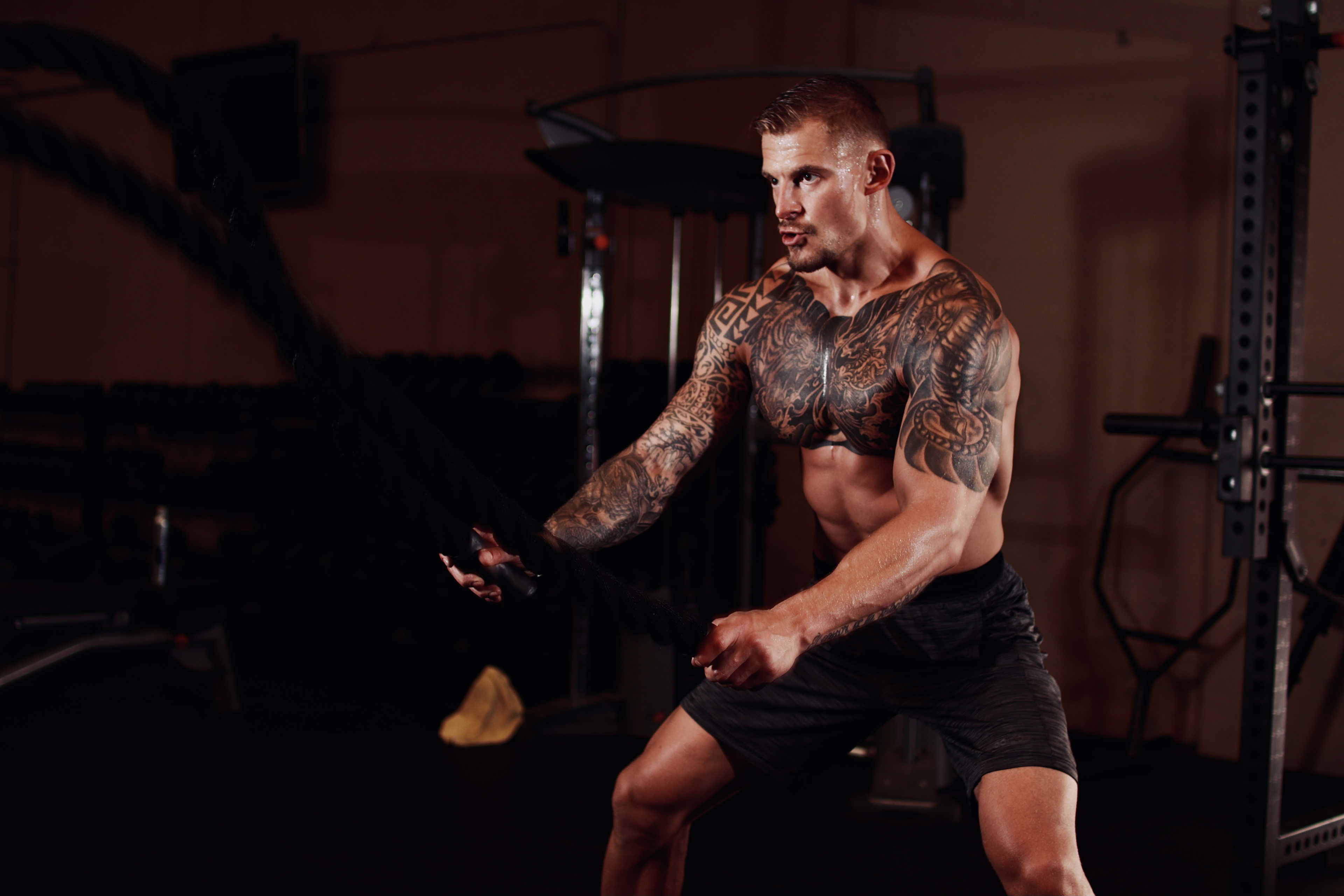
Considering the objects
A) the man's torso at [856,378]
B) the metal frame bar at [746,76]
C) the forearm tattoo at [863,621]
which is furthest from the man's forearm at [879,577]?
the metal frame bar at [746,76]

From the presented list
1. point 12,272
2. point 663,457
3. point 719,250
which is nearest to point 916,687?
point 663,457

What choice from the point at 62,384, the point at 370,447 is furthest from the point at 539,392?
the point at 370,447

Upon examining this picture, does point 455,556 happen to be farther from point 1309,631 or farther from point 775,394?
point 1309,631

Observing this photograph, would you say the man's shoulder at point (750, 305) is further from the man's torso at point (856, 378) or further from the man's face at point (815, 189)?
the man's face at point (815, 189)

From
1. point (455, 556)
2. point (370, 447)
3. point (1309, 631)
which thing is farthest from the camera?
point (1309, 631)

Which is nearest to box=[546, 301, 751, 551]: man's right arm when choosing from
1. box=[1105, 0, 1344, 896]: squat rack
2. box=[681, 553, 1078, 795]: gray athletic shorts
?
box=[681, 553, 1078, 795]: gray athletic shorts

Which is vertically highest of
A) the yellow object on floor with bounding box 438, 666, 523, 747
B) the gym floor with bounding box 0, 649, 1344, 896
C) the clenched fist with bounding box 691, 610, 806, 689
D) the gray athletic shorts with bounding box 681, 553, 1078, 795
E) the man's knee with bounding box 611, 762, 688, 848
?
the clenched fist with bounding box 691, 610, 806, 689

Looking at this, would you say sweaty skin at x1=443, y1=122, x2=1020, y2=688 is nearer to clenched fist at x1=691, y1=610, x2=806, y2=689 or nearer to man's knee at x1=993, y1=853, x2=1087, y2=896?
clenched fist at x1=691, y1=610, x2=806, y2=689

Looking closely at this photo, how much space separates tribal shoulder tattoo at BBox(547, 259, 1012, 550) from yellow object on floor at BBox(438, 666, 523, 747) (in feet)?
6.54

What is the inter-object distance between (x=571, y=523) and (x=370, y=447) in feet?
2.46

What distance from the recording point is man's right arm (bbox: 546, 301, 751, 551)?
1.67 m

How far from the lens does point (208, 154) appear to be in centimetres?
77

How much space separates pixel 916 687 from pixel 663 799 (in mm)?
420

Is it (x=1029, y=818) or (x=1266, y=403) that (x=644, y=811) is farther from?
(x=1266, y=403)
